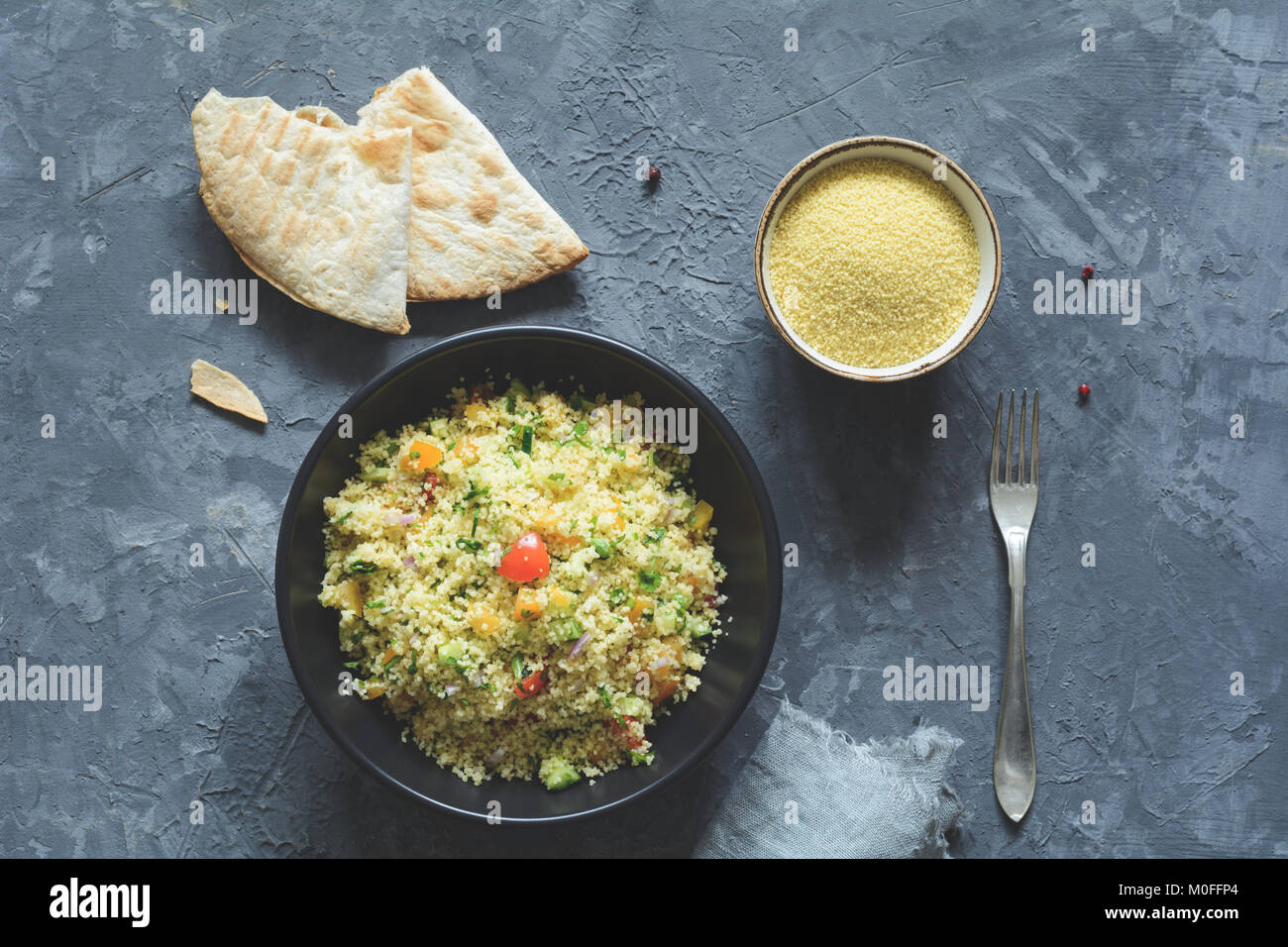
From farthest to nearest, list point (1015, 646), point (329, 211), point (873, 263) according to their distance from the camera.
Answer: point (1015, 646) → point (329, 211) → point (873, 263)

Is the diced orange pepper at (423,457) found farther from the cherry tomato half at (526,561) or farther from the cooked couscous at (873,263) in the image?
the cooked couscous at (873,263)

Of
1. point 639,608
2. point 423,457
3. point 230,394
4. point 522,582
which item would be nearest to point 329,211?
point 230,394

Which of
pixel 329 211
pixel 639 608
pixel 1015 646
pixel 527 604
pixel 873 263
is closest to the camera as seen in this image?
pixel 527 604
